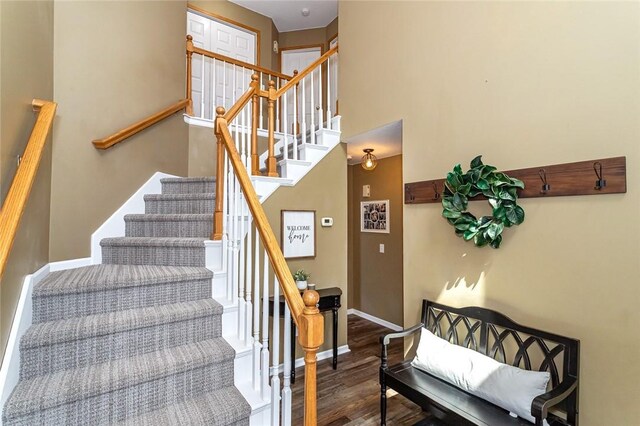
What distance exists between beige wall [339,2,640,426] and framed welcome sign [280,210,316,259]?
104 centimetres

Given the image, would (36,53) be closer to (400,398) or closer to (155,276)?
(155,276)

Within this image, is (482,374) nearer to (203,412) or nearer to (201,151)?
(203,412)

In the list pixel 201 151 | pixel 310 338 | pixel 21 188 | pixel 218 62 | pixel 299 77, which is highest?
pixel 218 62

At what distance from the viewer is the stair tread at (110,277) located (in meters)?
1.67

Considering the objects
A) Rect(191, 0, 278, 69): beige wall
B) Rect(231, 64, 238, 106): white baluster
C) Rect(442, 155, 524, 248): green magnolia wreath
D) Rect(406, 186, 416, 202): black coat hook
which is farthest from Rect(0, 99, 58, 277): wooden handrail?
Rect(191, 0, 278, 69): beige wall

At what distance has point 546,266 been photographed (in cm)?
177

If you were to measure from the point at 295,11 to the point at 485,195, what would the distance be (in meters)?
4.46

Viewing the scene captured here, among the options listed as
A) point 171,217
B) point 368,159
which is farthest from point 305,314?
point 368,159

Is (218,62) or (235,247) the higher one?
(218,62)

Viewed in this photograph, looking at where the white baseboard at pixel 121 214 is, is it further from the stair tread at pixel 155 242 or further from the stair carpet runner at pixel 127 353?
the stair carpet runner at pixel 127 353

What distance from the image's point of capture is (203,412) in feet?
4.76

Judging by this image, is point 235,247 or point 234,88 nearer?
point 235,247

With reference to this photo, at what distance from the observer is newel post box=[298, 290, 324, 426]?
114 centimetres

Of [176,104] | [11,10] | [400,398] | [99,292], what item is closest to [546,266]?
[400,398]
